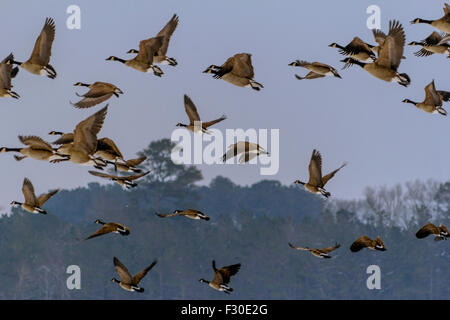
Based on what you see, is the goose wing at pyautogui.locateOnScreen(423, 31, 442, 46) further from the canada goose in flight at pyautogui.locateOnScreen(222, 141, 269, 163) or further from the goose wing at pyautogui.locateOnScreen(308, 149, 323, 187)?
the canada goose in flight at pyautogui.locateOnScreen(222, 141, 269, 163)

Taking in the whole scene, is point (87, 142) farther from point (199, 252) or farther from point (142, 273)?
point (199, 252)

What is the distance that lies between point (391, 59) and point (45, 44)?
17.8 ft

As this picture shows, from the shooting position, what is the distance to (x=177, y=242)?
8281 centimetres

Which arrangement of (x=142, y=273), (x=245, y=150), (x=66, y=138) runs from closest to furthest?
(x=142, y=273) → (x=66, y=138) → (x=245, y=150)

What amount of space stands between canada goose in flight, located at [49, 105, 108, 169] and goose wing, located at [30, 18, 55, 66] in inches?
105

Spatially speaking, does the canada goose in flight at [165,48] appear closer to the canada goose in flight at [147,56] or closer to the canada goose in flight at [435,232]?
the canada goose in flight at [147,56]

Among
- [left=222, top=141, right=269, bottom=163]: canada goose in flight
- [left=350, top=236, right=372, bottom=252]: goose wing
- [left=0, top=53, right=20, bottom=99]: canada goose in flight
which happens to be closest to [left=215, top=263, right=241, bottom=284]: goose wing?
[left=222, top=141, right=269, bottom=163]: canada goose in flight

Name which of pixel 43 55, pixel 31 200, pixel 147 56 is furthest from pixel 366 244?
pixel 43 55

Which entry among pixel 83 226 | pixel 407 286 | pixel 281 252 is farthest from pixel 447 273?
pixel 83 226

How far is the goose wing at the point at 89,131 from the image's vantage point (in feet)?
53.1

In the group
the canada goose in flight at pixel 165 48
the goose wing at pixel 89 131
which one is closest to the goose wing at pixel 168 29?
the canada goose in flight at pixel 165 48

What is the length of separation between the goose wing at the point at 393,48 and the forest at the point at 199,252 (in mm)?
59963

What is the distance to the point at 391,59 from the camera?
17.7m

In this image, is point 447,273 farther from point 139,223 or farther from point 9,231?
point 9,231
